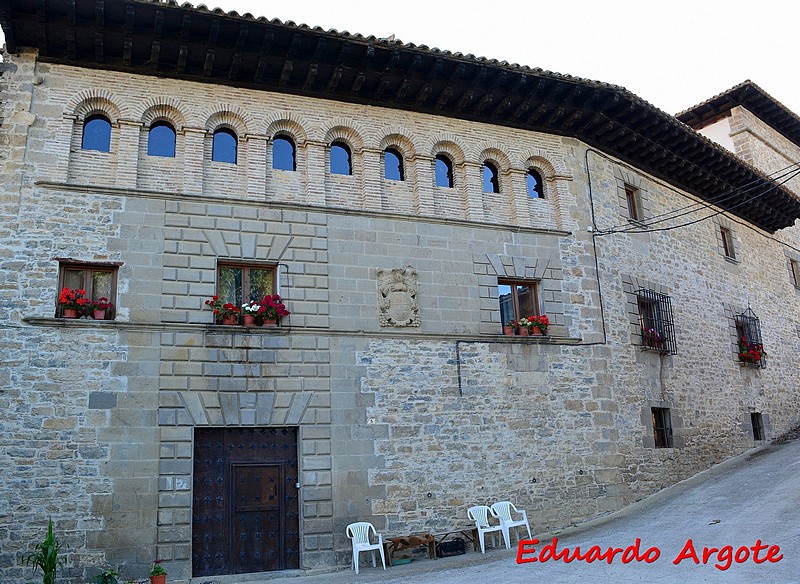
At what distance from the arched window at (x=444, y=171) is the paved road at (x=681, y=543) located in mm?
6195

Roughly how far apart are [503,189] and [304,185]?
3.79 meters

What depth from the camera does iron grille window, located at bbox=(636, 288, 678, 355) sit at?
14.1m

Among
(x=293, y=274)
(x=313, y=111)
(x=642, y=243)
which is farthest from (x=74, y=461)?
(x=642, y=243)

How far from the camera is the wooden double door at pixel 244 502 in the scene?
995 centimetres

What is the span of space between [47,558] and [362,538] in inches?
161

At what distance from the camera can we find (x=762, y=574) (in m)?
7.87

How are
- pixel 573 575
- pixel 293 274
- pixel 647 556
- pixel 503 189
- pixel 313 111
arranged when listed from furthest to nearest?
1. pixel 503 189
2. pixel 313 111
3. pixel 293 274
4. pixel 647 556
5. pixel 573 575

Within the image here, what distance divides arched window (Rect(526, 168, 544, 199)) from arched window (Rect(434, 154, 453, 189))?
1587 millimetres

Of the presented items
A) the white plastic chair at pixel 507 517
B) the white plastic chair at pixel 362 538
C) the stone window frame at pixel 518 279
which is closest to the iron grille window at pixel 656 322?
the stone window frame at pixel 518 279

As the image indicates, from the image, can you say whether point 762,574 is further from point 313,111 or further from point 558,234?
point 313,111

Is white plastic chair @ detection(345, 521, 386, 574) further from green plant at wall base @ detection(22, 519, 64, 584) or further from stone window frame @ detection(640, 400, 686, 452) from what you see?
stone window frame @ detection(640, 400, 686, 452)

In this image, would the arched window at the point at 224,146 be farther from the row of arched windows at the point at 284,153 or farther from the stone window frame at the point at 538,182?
the stone window frame at the point at 538,182

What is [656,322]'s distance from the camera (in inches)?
569

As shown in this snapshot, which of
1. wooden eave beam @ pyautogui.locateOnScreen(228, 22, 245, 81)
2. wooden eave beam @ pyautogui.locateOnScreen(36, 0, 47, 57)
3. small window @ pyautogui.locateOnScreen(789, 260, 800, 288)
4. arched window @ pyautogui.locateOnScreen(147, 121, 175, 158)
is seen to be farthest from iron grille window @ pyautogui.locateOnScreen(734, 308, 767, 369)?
wooden eave beam @ pyautogui.locateOnScreen(36, 0, 47, 57)
